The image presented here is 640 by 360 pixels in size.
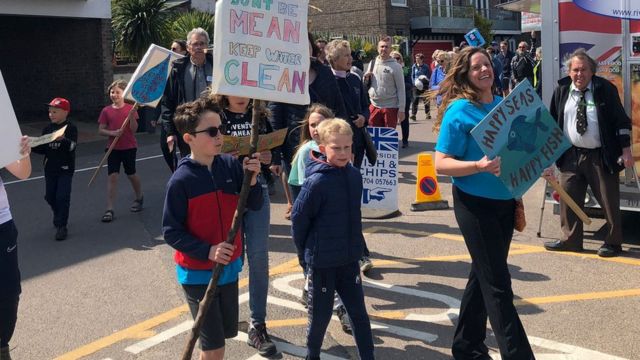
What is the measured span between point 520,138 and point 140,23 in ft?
66.2

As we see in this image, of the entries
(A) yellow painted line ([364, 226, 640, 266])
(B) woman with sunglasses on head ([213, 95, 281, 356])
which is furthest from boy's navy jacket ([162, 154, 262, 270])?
(A) yellow painted line ([364, 226, 640, 266])

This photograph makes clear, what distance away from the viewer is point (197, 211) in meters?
3.46

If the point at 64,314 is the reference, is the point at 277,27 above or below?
above

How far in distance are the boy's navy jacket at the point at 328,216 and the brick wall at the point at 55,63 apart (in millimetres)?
17522

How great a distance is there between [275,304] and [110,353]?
51.5 inches

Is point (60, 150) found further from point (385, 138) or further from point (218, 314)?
point (218, 314)

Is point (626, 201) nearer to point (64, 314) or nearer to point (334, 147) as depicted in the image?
point (334, 147)

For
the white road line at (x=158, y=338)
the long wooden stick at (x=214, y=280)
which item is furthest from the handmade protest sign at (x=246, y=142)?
the white road line at (x=158, y=338)

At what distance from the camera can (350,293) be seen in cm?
405

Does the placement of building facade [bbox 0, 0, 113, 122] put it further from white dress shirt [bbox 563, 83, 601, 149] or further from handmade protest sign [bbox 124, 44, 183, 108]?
white dress shirt [bbox 563, 83, 601, 149]

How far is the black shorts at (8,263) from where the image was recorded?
3637mm

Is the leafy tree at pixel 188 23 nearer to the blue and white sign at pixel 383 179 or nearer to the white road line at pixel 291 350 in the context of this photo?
the blue and white sign at pixel 383 179

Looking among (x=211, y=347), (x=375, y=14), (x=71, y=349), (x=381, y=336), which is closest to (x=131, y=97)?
(x=71, y=349)

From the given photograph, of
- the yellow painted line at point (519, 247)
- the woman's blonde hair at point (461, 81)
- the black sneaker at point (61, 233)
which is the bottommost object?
the yellow painted line at point (519, 247)
